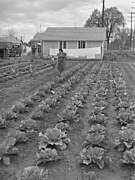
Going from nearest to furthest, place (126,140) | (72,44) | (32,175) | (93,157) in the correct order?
(32,175) < (93,157) < (126,140) < (72,44)

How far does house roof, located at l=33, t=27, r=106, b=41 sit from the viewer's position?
3319 cm

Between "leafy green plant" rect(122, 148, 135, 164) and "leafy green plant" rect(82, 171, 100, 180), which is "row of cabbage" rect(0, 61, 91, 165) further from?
"leafy green plant" rect(122, 148, 135, 164)

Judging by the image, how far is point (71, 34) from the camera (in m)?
34.8

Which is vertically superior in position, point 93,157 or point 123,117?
point 123,117

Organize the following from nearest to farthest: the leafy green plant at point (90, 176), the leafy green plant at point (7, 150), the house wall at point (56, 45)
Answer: the leafy green plant at point (90, 176), the leafy green plant at point (7, 150), the house wall at point (56, 45)

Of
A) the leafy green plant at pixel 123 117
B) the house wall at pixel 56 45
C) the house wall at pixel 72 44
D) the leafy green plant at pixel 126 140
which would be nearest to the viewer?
the leafy green plant at pixel 126 140

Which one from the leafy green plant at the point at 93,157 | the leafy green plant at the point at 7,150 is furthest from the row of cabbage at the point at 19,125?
the leafy green plant at the point at 93,157

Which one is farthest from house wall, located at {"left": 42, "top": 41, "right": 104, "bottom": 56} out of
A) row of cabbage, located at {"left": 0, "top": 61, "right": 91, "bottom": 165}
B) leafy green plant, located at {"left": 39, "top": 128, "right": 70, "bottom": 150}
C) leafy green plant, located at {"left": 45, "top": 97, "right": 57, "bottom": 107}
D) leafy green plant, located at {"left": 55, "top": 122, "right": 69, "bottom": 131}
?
leafy green plant, located at {"left": 39, "top": 128, "right": 70, "bottom": 150}

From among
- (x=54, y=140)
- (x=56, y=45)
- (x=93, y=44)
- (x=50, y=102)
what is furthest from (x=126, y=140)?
(x=56, y=45)

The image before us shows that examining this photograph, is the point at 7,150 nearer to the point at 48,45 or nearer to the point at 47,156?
the point at 47,156

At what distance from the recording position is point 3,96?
29.3ft

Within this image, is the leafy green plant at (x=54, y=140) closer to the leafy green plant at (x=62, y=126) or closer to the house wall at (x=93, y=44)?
the leafy green plant at (x=62, y=126)

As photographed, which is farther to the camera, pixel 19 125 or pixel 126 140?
pixel 19 125

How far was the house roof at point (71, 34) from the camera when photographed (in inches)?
1307
